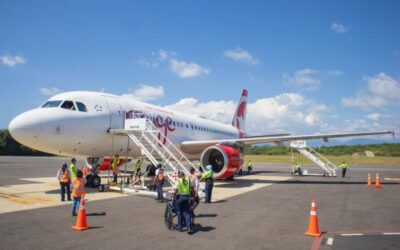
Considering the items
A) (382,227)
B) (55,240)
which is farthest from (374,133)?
(55,240)

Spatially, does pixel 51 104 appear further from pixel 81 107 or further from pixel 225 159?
pixel 225 159

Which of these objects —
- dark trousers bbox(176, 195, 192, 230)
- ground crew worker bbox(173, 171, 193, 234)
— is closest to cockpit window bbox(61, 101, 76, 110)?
ground crew worker bbox(173, 171, 193, 234)

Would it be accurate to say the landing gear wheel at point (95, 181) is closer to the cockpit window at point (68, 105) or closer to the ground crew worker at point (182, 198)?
the cockpit window at point (68, 105)

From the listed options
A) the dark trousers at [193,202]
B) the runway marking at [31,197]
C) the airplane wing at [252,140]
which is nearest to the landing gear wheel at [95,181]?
the runway marking at [31,197]

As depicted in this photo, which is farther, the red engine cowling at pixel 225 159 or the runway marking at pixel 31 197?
the red engine cowling at pixel 225 159

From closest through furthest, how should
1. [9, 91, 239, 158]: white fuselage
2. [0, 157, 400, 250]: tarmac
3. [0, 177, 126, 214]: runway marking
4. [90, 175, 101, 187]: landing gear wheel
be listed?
[0, 157, 400, 250]: tarmac → [0, 177, 126, 214]: runway marking → [9, 91, 239, 158]: white fuselage → [90, 175, 101, 187]: landing gear wheel

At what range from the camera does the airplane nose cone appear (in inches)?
472

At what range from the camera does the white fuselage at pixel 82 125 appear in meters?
12.3

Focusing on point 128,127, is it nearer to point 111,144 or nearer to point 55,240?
point 111,144

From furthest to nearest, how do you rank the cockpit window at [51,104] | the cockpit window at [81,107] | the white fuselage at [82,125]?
the cockpit window at [81,107] → the cockpit window at [51,104] → the white fuselage at [82,125]

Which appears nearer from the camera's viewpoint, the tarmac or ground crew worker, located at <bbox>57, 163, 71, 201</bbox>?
the tarmac

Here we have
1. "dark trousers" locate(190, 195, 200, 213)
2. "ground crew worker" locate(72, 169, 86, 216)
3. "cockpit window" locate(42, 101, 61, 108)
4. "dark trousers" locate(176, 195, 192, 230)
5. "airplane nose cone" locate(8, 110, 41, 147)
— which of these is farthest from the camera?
"cockpit window" locate(42, 101, 61, 108)

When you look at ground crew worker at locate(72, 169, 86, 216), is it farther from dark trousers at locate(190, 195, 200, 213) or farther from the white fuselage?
the white fuselage

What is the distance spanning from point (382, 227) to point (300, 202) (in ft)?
14.3
